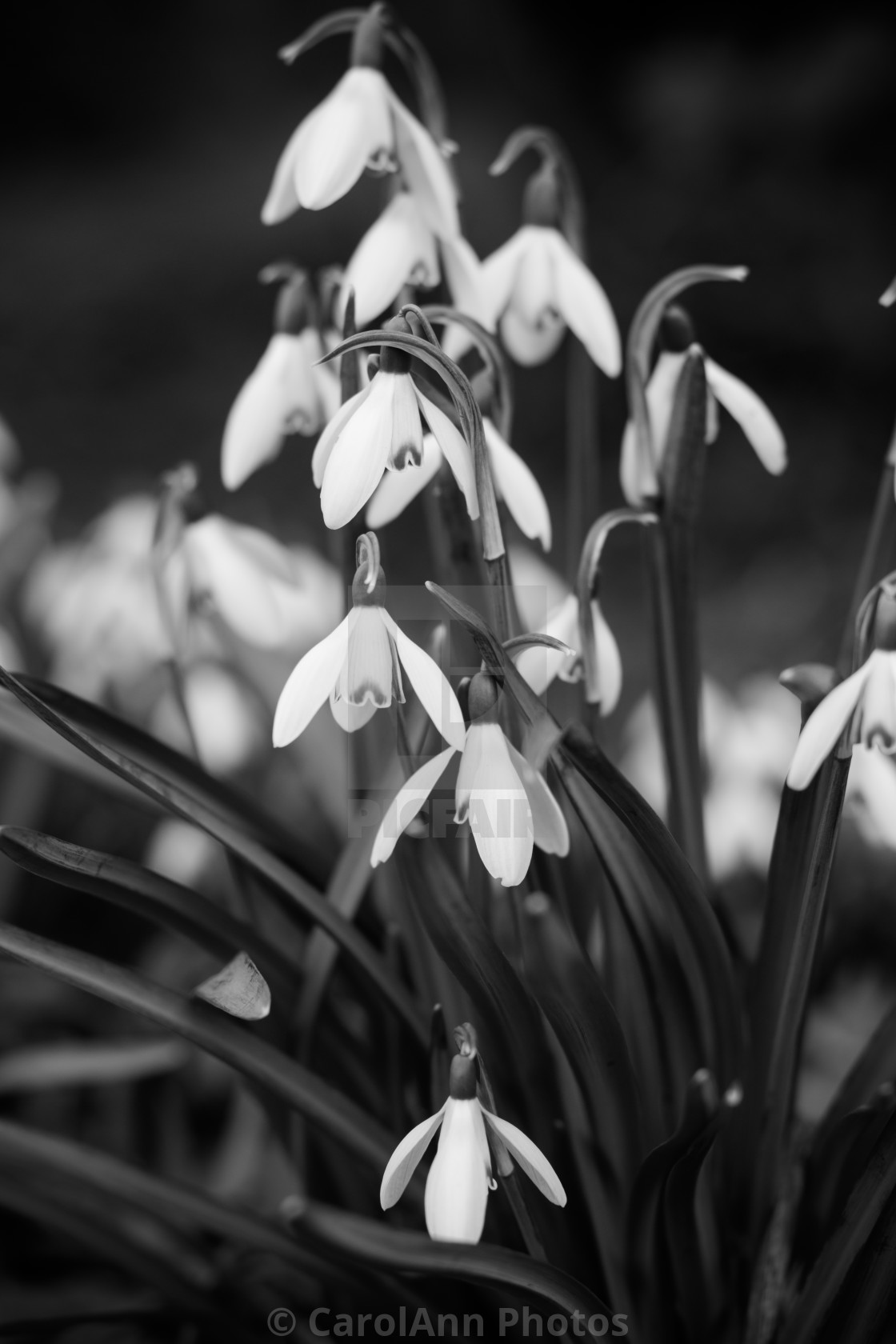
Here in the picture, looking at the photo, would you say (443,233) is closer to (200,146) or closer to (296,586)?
(296,586)

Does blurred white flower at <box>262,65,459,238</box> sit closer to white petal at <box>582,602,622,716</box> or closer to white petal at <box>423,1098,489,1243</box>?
white petal at <box>582,602,622,716</box>

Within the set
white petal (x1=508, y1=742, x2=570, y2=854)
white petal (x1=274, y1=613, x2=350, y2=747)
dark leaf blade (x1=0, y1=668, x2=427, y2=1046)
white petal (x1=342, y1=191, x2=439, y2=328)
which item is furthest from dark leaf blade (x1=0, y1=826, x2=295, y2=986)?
white petal (x1=342, y1=191, x2=439, y2=328)

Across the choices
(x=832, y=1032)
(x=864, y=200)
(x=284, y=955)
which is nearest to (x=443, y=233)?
(x=284, y=955)

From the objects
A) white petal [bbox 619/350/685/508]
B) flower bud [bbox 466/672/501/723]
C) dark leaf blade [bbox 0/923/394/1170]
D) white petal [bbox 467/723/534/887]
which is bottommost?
dark leaf blade [bbox 0/923/394/1170]

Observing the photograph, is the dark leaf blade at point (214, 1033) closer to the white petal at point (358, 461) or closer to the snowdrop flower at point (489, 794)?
the snowdrop flower at point (489, 794)

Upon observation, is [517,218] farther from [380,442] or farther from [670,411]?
[380,442]

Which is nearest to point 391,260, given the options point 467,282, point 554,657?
point 467,282

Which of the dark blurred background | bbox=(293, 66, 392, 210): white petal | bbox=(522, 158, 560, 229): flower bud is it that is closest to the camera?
bbox=(293, 66, 392, 210): white petal

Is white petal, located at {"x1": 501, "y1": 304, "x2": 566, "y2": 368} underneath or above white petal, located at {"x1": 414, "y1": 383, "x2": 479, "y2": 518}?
above
